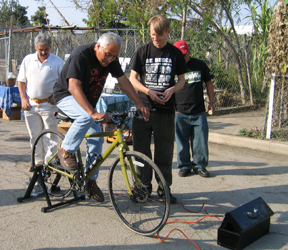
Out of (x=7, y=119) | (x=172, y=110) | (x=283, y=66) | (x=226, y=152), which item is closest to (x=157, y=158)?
(x=172, y=110)

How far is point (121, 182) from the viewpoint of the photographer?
11.8 ft

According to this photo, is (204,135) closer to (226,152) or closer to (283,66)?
(226,152)

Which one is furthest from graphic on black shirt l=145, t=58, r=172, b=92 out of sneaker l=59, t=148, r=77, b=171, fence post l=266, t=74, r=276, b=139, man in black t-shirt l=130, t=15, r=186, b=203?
fence post l=266, t=74, r=276, b=139

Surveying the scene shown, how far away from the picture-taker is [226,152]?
641 cm

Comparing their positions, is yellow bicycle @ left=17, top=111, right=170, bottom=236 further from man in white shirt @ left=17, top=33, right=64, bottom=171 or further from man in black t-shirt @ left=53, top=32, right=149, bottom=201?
man in white shirt @ left=17, top=33, right=64, bottom=171

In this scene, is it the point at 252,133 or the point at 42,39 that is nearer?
the point at 42,39

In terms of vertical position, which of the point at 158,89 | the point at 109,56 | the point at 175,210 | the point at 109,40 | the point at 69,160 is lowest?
the point at 175,210

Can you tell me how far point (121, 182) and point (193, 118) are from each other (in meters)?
1.78

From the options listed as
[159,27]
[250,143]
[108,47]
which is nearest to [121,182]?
[108,47]

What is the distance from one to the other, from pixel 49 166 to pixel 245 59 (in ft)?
26.6

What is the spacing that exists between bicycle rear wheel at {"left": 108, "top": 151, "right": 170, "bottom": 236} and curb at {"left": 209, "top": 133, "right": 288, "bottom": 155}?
12.1ft

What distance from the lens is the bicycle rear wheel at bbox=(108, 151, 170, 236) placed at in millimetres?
3019

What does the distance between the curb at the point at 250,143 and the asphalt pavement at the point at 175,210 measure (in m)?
0.06

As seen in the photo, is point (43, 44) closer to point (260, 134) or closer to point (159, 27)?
point (159, 27)
